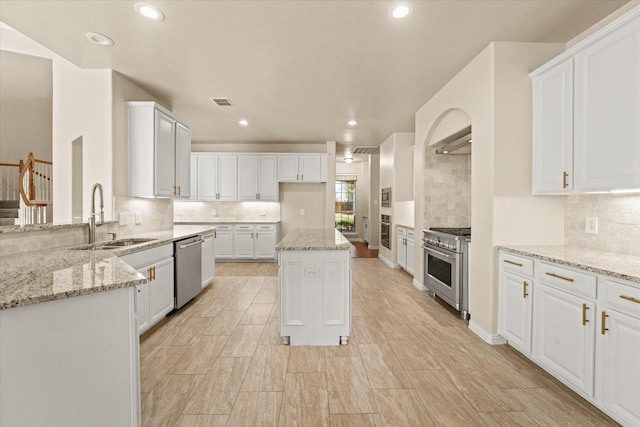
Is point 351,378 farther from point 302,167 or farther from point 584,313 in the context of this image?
point 302,167

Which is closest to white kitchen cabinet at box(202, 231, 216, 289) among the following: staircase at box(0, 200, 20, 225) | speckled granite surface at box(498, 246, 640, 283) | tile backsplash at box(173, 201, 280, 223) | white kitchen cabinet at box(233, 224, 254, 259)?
white kitchen cabinet at box(233, 224, 254, 259)

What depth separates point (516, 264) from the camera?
100 inches

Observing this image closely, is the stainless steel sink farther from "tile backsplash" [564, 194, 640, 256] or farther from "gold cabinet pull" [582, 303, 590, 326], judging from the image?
"tile backsplash" [564, 194, 640, 256]

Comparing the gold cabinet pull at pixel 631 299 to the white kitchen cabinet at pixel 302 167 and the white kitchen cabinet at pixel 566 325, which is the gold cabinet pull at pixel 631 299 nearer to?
the white kitchen cabinet at pixel 566 325

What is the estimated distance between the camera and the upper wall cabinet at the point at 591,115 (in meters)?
1.89

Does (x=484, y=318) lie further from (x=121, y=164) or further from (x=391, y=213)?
(x=121, y=164)

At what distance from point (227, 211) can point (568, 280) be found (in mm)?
6492

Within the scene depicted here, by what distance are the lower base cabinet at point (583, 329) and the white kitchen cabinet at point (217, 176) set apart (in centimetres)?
566

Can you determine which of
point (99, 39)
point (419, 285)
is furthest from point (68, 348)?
point (419, 285)

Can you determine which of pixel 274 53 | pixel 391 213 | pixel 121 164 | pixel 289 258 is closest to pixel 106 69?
pixel 121 164

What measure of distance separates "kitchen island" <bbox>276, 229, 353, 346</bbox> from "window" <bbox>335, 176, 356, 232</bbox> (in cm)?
820

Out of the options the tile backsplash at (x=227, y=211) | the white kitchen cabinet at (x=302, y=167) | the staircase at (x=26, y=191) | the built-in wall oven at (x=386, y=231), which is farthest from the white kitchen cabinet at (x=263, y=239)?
the staircase at (x=26, y=191)

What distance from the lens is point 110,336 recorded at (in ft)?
4.50

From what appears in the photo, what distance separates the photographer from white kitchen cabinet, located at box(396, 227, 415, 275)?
516cm
